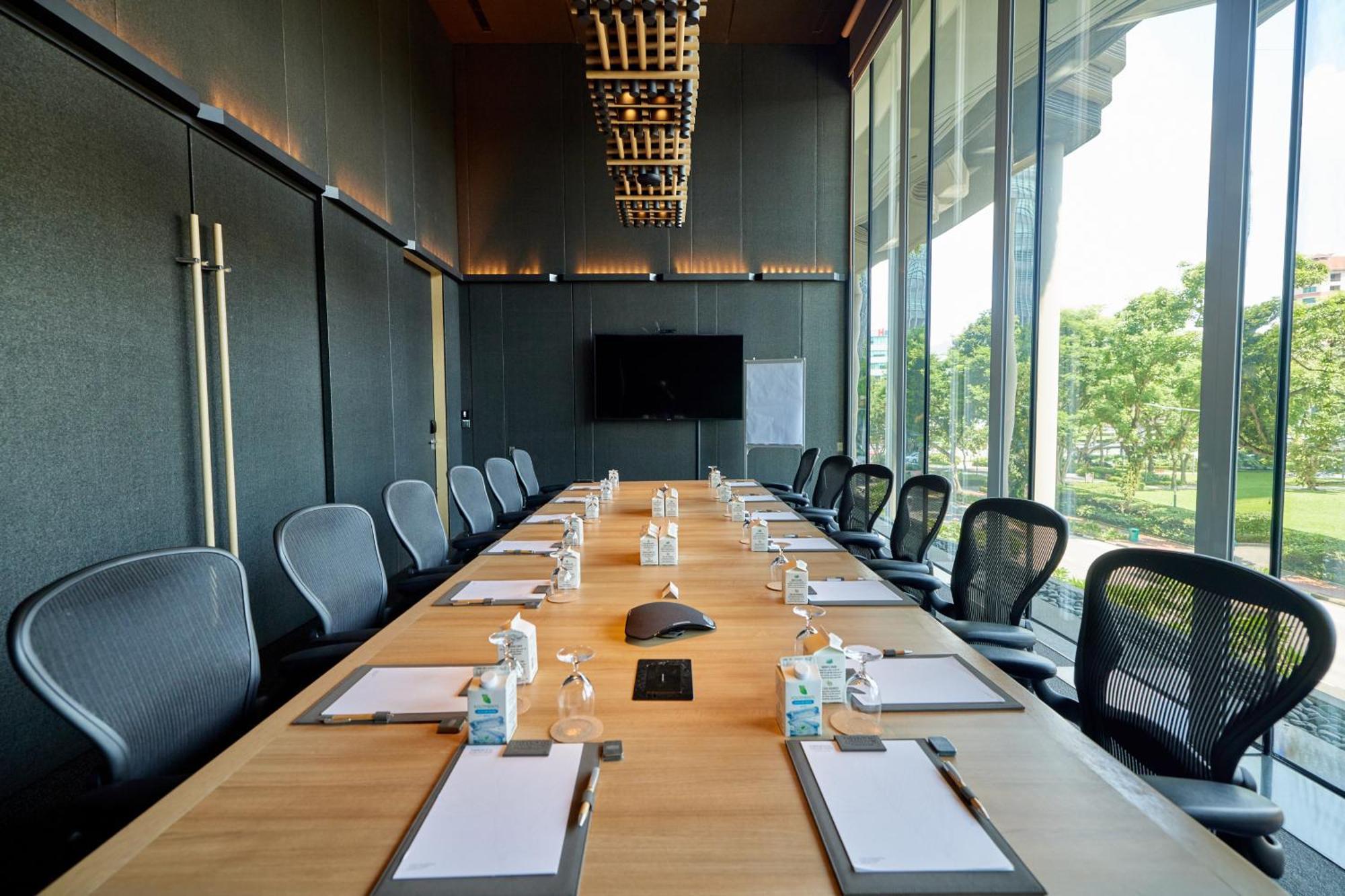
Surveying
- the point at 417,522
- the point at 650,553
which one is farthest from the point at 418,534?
the point at 650,553

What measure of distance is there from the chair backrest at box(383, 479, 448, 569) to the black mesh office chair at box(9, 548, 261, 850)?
39.5 inches

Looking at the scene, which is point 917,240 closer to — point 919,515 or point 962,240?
point 962,240

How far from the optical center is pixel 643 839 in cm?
83

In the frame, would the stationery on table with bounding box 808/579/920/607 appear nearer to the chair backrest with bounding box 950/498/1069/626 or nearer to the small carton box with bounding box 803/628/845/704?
the chair backrest with bounding box 950/498/1069/626

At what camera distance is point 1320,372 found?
2021mm

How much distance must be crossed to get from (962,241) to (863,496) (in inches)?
89.9

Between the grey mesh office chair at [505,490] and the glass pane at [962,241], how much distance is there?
3.03 m

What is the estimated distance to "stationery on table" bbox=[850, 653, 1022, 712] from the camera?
1.20 meters

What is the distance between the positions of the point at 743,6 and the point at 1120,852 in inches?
293

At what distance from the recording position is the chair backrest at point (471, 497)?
3461 mm

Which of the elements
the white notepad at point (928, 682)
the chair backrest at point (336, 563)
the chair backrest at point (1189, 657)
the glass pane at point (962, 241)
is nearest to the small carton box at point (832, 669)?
the white notepad at point (928, 682)

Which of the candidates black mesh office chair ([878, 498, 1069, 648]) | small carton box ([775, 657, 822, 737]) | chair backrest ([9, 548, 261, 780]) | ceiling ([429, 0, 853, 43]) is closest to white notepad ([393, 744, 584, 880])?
small carton box ([775, 657, 822, 737])

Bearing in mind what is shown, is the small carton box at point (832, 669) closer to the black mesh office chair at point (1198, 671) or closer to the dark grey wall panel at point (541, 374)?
the black mesh office chair at point (1198, 671)

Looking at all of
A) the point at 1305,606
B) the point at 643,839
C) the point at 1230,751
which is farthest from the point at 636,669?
the point at 1305,606
